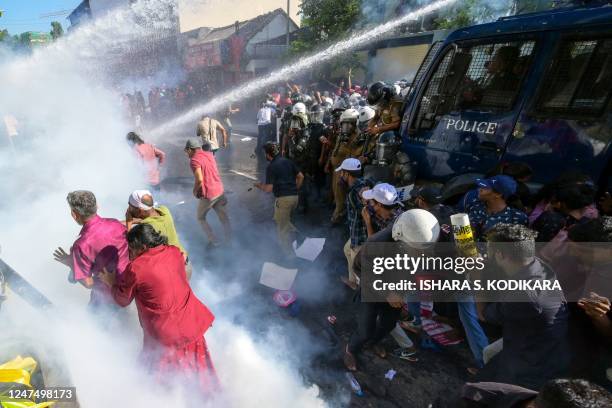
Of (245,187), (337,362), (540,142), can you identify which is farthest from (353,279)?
(245,187)

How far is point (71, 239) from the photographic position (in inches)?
220

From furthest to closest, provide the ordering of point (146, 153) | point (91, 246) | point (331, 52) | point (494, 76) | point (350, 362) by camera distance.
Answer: point (331, 52)
point (146, 153)
point (494, 76)
point (350, 362)
point (91, 246)

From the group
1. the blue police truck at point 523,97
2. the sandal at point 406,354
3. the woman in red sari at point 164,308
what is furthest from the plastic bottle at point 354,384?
the blue police truck at point 523,97

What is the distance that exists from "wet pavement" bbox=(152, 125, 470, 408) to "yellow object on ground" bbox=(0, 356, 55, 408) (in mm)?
1710

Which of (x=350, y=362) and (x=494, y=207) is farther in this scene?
(x=350, y=362)

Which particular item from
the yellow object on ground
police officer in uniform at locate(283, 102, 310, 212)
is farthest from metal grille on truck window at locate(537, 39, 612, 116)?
the yellow object on ground

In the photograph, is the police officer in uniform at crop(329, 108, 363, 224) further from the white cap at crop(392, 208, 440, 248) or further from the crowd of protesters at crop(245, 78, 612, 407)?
the white cap at crop(392, 208, 440, 248)

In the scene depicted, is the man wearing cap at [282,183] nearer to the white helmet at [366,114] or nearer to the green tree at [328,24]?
the white helmet at [366,114]

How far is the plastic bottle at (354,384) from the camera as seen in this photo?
9.30ft

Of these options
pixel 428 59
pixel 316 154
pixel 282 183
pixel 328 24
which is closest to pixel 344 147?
pixel 316 154

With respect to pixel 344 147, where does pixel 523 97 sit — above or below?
above

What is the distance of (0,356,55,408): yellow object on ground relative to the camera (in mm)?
2068

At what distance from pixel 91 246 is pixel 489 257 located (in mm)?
2775

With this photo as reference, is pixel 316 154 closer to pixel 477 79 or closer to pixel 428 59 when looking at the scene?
pixel 428 59
